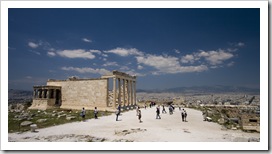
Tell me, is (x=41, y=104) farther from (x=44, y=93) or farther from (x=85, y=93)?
(x=85, y=93)

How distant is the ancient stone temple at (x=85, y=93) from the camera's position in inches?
963

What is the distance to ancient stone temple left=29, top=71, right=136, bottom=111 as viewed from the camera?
2447 centimetres

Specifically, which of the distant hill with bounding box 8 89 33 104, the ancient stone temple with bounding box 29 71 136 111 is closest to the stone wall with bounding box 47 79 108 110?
the ancient stone temple with bounding box 29 71 136 111

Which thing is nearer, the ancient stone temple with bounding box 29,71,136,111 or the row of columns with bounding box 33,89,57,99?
the ancient stone temple with bounding box 29,71,136,111

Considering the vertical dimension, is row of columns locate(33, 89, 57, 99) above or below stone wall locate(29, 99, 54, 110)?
above

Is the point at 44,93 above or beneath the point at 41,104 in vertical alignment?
above

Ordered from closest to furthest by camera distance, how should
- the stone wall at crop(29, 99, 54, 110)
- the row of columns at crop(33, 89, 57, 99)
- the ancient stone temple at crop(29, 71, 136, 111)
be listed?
the ancient stone temple at crop(29, 71, 136, 111) < the stone wall at crop(29, 99, 54, 110) < the row of columns at crop(33, 89, 57, 99)

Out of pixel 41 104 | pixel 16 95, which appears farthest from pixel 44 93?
pixel 16 95

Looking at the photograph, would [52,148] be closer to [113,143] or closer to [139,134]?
[113,143]

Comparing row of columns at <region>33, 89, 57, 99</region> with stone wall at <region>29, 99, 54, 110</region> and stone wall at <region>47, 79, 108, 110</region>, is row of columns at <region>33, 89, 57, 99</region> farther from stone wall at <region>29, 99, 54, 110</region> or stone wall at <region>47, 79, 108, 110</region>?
stone wall at <region>47, 79, 108, 110</region>

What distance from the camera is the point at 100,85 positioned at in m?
24.9

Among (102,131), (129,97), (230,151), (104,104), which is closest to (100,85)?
(104,104)

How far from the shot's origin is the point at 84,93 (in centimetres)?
2611

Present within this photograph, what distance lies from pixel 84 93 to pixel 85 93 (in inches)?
6.2
